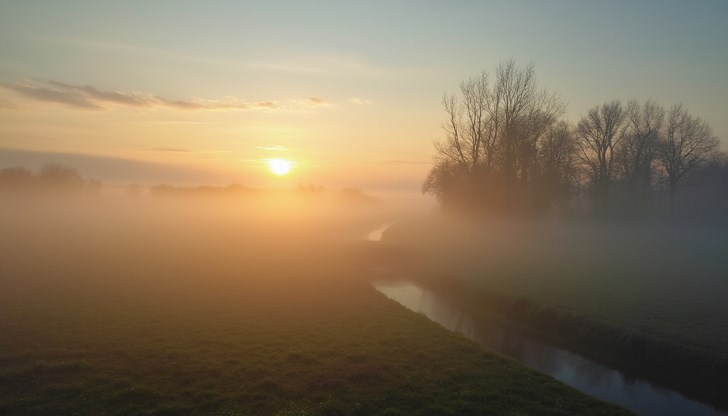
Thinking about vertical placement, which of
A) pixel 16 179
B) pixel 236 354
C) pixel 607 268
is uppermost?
pixel 16 179

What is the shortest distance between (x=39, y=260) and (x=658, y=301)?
4809 centimetres

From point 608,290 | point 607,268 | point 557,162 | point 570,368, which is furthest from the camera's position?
point 557,162

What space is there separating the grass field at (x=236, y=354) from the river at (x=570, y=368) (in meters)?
2.53

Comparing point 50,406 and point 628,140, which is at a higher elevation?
point 628,140

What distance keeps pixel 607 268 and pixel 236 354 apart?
103 feet

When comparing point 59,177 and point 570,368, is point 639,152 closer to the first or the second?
point 570,368

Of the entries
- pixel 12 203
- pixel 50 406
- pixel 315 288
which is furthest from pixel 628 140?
pixel 12 203

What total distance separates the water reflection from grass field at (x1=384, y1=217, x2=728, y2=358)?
2.83m

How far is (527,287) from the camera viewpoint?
26828 mm

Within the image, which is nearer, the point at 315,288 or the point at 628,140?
the point at 315,288

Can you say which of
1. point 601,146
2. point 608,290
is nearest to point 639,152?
point 601,146

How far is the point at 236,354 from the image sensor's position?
15.8m

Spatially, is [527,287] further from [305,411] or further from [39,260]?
[39,260]

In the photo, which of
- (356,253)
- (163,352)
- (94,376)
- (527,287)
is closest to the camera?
(94,376)
